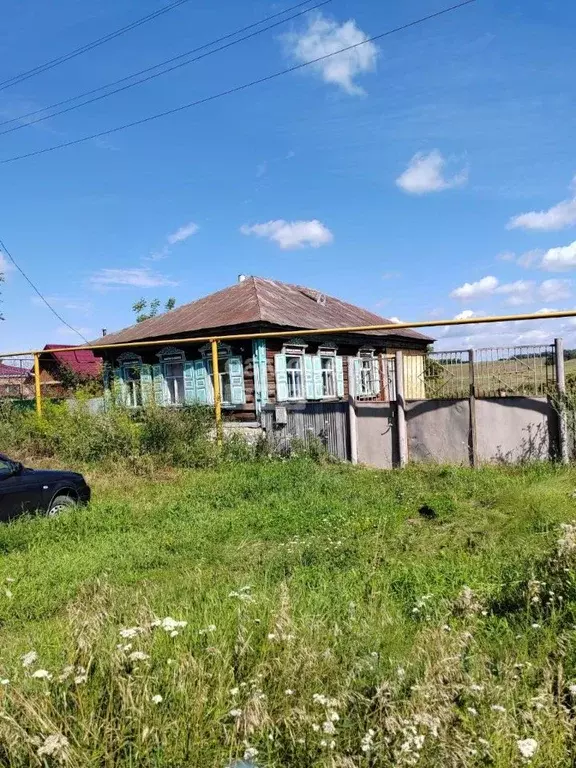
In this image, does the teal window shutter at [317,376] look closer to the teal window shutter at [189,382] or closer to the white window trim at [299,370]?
the white window trim at [299,370]

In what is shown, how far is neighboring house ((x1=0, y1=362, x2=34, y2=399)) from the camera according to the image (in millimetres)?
18297

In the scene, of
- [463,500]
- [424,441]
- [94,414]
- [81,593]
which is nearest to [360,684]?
[81,593]

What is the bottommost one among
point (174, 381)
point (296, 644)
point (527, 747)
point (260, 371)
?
point (527, 747)

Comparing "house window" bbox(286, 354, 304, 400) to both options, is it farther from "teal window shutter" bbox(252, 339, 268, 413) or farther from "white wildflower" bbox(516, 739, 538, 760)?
"white wildflower" bbox(516, 739, 538, 760)

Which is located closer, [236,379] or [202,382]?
[236,379]

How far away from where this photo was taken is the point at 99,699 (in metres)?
2.35

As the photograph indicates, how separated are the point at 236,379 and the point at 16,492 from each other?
9674 millimetres

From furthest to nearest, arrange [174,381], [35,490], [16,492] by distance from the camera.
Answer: [174,381] → [35,490] → [16,492]

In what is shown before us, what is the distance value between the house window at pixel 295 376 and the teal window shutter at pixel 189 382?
3.02 meters

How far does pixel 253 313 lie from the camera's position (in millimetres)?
16547

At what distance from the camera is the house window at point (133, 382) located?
19.0m

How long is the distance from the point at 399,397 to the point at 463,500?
10.6ft

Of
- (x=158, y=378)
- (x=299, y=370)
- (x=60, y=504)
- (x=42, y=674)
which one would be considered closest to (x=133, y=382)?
(x=158, y=378)

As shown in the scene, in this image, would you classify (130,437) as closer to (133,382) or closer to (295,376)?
(295,376)
